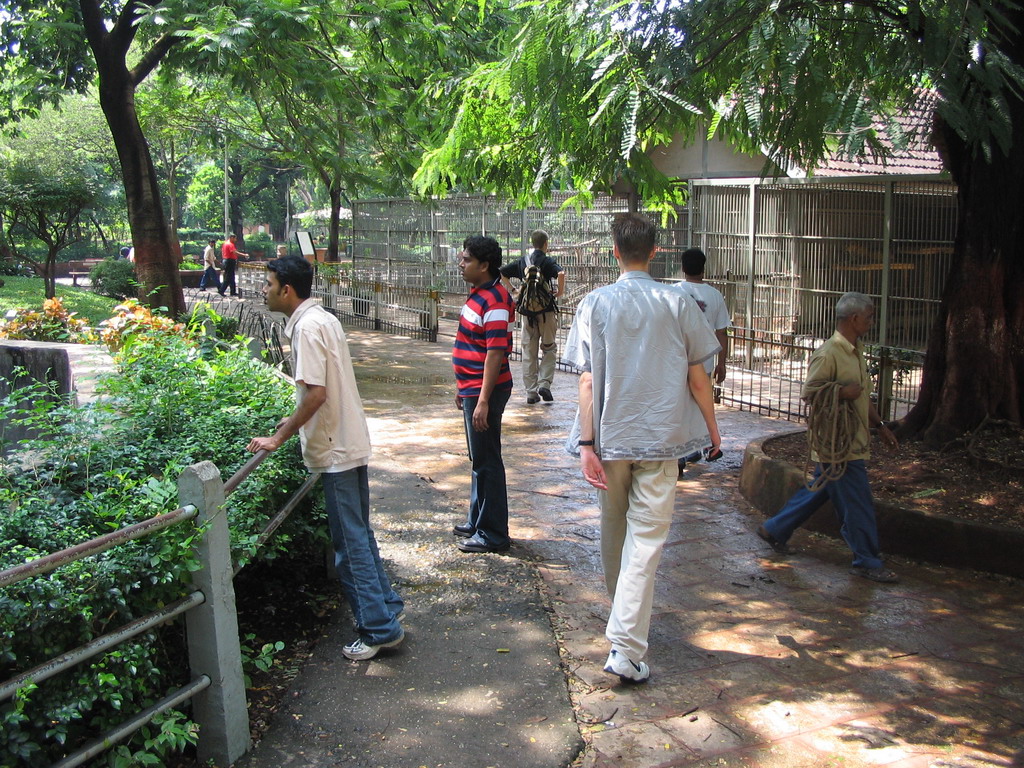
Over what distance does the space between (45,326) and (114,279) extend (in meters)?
14.8

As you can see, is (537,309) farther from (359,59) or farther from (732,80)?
(359,59)

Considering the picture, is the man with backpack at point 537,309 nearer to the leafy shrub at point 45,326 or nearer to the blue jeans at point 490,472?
the leafy shrub at point 45,326

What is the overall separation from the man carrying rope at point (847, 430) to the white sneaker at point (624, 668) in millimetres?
2018

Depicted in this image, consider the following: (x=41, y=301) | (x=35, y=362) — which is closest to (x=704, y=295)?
(x=35, y=362)

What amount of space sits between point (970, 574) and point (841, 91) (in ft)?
9.31

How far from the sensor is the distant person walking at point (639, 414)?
13.7 ft

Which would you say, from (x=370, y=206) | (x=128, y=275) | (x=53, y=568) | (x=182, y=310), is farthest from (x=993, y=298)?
(x=128, y=275)

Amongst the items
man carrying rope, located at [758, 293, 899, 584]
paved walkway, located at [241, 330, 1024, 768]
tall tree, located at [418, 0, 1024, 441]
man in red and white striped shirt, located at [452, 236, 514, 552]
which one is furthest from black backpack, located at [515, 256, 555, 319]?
man carrying rope, located at [758, 293, 899, 584]

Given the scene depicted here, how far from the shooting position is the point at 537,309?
35.4 ft

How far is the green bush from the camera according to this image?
2936 mm

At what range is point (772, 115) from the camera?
6.61 metres

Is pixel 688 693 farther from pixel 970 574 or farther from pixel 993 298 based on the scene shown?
pixel 993 298

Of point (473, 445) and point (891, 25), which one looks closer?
point (473, 445)

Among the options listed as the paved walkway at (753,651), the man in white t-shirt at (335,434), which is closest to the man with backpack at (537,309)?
the paved walkway at (753,651)
